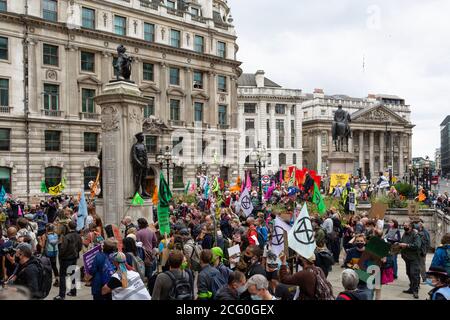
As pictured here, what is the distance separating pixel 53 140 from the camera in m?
38.5

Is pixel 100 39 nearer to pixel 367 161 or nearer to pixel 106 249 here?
pixel 106 249

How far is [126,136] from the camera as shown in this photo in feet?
56.5

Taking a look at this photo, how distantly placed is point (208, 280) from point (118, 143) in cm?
1130

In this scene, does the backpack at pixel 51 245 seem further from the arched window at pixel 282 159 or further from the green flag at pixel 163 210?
the arched window at pixel 282 159

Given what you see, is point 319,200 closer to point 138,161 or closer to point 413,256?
point 413,256

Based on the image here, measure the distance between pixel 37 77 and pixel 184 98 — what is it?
1525 centimetres

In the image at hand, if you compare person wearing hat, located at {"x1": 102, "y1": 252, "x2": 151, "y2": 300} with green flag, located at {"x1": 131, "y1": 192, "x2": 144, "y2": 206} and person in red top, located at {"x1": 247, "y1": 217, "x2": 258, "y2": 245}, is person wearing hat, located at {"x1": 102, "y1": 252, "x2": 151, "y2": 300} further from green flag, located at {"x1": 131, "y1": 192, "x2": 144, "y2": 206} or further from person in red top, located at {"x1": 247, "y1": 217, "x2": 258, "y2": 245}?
green flag, located at {"x1": 131, "y1": 192, "x2": 144, "y2": 206}

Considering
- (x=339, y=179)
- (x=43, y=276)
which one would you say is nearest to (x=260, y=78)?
(x=339, y=179)

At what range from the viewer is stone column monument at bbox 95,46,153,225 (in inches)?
675

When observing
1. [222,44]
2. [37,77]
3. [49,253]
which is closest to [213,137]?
[222,44]

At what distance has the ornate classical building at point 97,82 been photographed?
119 feet

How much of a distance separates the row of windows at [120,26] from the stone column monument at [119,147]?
24.9 meters

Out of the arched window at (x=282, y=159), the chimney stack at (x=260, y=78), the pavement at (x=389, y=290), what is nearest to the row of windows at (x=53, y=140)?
the pavement at (x=389, y=290)
